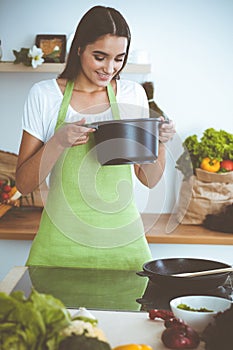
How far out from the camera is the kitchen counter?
3.21m

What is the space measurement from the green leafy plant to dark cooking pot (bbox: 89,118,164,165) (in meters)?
1.46

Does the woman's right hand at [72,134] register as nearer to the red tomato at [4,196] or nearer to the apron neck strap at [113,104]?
the apron neck strap at [113,104]

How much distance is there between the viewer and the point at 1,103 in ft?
12.0

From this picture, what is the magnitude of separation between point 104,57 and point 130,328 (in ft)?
2.90

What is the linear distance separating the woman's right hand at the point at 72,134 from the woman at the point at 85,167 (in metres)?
0.02

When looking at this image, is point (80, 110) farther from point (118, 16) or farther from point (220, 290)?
point (220, 290)

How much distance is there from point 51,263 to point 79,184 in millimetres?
262

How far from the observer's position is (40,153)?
2.04 meters

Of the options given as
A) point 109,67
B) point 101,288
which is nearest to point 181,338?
point 101,288

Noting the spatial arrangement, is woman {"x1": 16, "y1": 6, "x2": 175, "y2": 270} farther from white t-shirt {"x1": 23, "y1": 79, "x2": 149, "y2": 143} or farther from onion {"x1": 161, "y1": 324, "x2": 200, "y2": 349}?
onion {"x1": 161, "y1": 324, "x2": 200, "y2": 349}

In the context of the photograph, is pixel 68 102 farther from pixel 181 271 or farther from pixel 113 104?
pixel 181 271

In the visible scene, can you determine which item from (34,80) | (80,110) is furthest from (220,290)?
(34,80)

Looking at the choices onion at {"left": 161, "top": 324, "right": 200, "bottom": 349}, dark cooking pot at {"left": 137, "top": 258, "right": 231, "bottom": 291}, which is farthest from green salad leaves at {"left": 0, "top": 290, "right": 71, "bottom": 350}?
dark cooking pot at {"left": 137, "top": 258, "right": 231, "bottom": 291}

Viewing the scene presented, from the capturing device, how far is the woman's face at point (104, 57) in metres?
2.00
